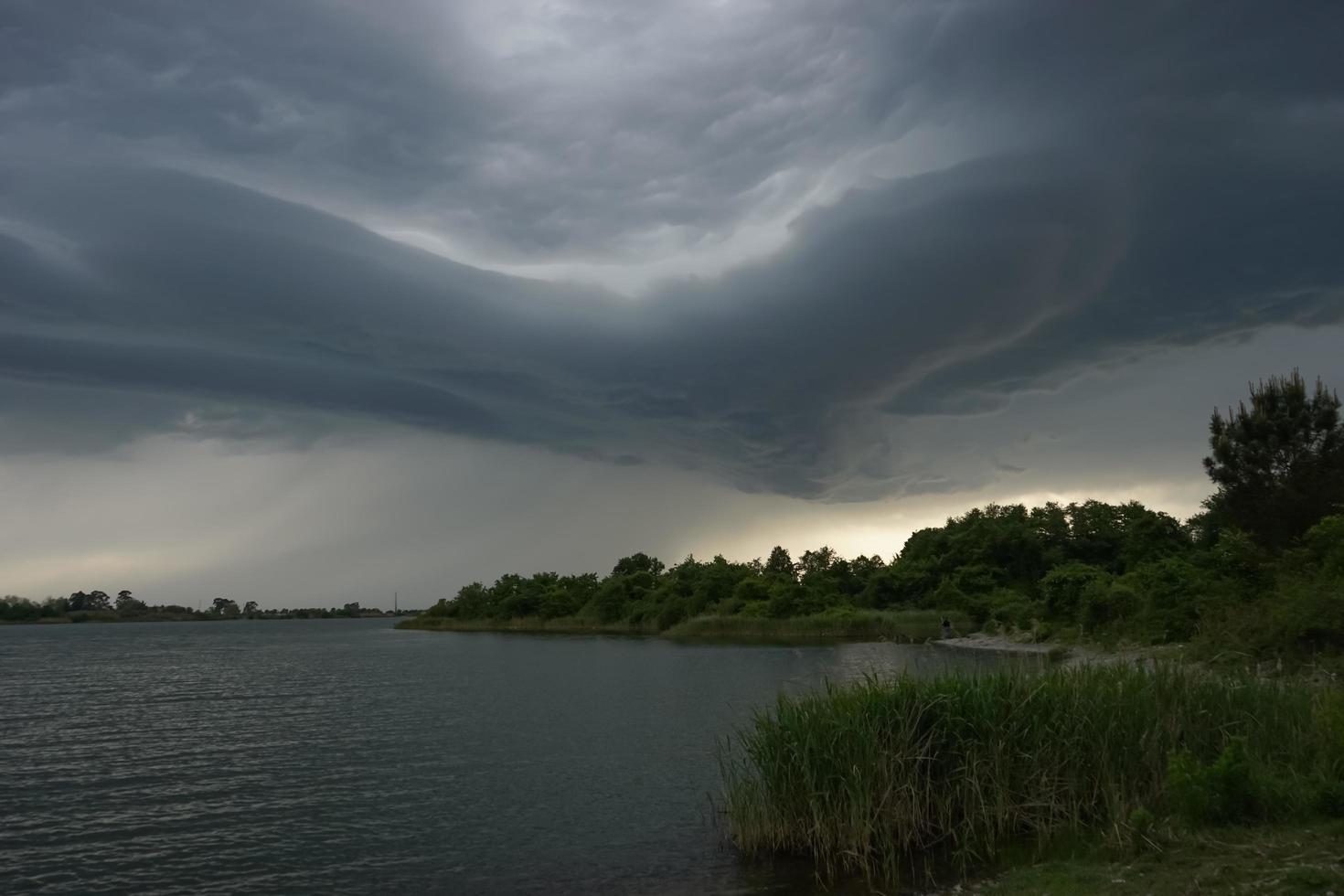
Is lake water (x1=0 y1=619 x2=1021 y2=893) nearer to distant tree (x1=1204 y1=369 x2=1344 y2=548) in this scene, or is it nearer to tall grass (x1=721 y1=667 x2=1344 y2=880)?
tall grass (x1=721 y1=667 x2=1344 y2=880)

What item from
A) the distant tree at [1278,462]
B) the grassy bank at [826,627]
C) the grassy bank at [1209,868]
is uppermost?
the distant tree at [1278,462]

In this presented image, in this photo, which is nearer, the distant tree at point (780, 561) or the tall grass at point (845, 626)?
the tall grass at point (845, 626)

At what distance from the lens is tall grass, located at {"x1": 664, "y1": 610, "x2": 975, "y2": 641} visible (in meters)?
95.0

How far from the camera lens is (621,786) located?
23297mm

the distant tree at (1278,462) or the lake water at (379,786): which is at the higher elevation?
the distant tree at (1278,462)

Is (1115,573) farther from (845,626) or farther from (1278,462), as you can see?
(1278,462)

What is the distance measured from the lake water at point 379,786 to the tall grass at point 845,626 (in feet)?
150

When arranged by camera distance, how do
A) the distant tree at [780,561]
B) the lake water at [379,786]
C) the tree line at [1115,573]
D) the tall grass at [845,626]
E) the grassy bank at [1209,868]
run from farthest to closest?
the distant tree at [780,561] → the tall grass at [845,626] → the tree line at [1115,573] → the lake water at [379,786] → the grassy bank at [1209,868]

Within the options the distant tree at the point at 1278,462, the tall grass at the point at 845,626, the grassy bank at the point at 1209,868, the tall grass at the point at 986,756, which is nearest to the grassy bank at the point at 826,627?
the tall grass at the point at 845,626

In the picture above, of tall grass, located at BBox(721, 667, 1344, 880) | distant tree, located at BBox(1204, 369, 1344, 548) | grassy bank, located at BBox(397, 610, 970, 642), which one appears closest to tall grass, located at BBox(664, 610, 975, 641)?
grassy bank, located at BBox(397, 610, 970, 642)

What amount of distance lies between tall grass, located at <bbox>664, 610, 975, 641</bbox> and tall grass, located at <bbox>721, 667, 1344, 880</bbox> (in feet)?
254

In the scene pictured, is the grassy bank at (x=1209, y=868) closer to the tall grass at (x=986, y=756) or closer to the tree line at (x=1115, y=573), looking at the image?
the tall grass at (x=986, y=756)

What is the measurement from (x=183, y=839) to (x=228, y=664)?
→ 5980 centimetres

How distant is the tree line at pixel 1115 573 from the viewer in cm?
3359
